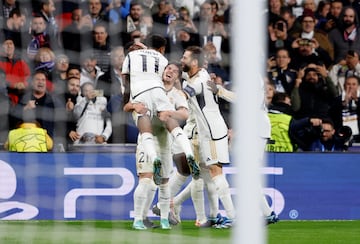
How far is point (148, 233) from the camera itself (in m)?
10.6

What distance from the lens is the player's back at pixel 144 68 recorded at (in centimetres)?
1071

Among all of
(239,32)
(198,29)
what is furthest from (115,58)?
(239,32)

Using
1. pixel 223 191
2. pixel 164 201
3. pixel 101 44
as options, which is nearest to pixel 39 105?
pixel 101 44

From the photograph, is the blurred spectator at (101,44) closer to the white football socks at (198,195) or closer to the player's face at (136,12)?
the player's face at (136,12)

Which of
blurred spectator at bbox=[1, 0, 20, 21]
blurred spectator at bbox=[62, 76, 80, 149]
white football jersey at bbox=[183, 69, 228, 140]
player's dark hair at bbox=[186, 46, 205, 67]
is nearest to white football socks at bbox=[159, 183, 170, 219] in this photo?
white football jersey at bbox=[183, 69, 228, 140]

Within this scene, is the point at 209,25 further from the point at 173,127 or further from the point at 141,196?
the point at 141,196

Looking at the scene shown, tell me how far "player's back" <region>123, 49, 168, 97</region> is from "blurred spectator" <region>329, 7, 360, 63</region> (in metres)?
1.89

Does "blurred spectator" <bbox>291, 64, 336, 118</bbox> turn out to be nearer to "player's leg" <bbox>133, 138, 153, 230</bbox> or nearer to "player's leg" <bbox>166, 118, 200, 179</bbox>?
"player's leg" <bbox>166, 118, 200, 179</bbox>

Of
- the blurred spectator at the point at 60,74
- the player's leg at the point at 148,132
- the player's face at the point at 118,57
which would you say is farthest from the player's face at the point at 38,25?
the player's leg at the point at 148,132

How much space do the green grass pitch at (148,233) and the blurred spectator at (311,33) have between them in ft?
6.23

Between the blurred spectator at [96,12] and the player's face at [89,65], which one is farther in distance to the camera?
the player's face at [89,65]

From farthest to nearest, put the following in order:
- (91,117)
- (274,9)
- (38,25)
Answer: (274,9) → (91,117) → (38,25)

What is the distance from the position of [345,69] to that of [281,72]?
0.95m

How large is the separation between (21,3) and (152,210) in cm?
347
